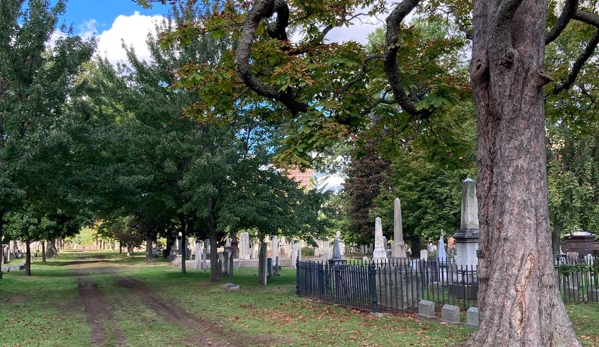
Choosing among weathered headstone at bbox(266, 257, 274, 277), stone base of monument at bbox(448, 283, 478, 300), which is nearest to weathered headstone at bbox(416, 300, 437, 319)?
stone base of monument at bbox(448, 283, 478, 300)

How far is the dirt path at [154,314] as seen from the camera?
926 centimetres

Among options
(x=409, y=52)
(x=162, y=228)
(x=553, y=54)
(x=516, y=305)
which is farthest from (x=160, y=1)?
(x=162, y=228)

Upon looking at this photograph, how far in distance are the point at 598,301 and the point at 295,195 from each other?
1046 cm

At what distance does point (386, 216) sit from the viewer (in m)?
38.1

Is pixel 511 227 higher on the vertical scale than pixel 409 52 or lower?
lower

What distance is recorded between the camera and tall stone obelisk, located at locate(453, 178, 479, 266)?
601 inches

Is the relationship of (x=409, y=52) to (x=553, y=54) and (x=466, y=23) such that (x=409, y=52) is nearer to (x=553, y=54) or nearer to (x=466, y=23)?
(x=466, y=23)

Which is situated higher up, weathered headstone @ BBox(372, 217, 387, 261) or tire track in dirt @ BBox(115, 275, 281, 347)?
weathered headstone @ BBox(372, 217, 387, 261)

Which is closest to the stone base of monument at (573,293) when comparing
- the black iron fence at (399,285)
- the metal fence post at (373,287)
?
the black iron fence at (399,285)

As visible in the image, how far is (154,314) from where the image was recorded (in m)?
12.6

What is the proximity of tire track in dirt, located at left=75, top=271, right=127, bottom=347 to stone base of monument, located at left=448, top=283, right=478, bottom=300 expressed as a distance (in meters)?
8.23

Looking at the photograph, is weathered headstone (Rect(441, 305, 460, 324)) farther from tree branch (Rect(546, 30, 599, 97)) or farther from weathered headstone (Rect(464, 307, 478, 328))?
tree branch (Rect(546, 30, 599, 97))

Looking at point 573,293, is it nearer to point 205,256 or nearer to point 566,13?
point 566,13

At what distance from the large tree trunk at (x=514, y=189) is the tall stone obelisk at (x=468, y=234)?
8825 mm
